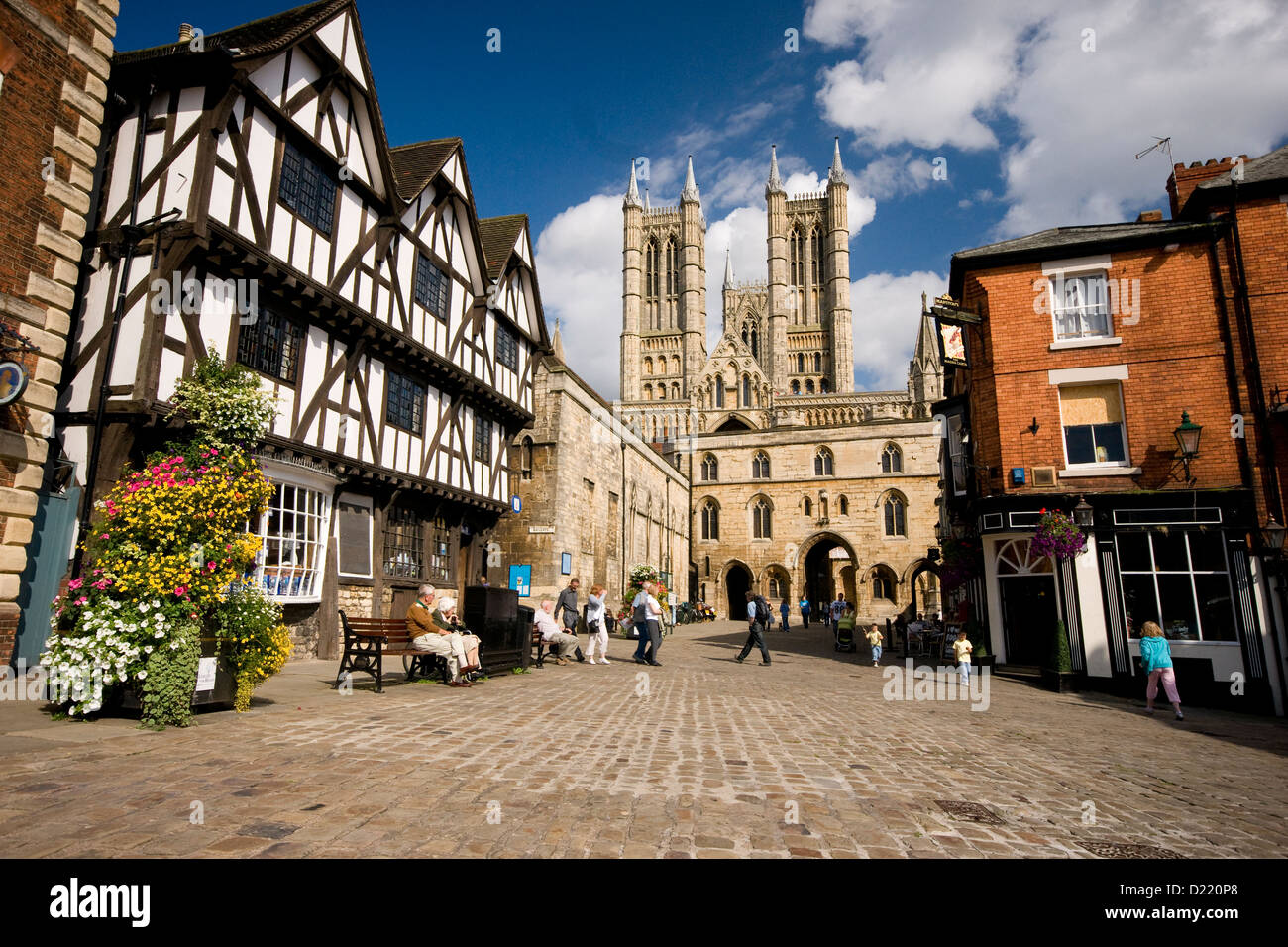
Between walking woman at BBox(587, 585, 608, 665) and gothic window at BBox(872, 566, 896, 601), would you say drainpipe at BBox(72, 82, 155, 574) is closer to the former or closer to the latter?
walking woman at BBox(587, 585, 608, 665)

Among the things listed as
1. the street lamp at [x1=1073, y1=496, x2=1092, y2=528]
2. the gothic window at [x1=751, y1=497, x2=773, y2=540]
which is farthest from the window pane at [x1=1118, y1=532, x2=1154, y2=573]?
the gothic window at [x1=751, y1=497, x2=773, y2=540]

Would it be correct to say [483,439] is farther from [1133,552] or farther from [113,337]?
[1133,552]

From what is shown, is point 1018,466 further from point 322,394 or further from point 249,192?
point 249,192

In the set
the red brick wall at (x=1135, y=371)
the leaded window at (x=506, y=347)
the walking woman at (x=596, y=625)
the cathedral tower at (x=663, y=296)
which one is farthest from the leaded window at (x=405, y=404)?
the cathedral tower at (x=663, y=296)

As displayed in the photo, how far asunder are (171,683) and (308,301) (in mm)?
7641

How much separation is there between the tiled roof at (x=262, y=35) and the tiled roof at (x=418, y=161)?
310 centimetres

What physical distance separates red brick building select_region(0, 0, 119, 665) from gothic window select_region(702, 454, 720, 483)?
123 ft

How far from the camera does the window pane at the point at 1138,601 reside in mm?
12484

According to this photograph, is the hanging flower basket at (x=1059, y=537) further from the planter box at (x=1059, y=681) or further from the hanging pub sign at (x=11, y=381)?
the hanging pub sign at (x=11, y=381)

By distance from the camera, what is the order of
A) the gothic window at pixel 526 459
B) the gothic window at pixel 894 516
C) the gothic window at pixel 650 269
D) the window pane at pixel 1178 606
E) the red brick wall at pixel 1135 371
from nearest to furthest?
the window pane at pixel 1178 606
the red brick wall at pixel 1135 371
the gothic window at pixel 526 459
the gothic window at pixel 894 516
the gothic window at pixel 650 269

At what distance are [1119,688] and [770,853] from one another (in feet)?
39.8

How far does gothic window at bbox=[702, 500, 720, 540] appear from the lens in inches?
1710

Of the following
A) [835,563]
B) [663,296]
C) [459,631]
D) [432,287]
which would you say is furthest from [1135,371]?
[663,296]

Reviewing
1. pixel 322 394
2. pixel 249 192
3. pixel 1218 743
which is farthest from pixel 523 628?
pixel 1218 743
